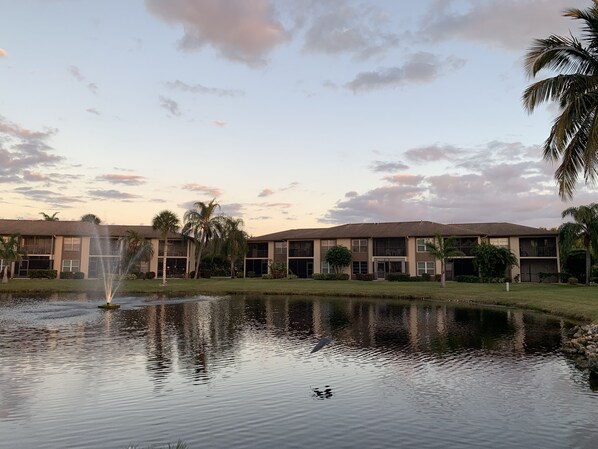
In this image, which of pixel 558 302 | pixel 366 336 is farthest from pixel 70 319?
pixel 558 302

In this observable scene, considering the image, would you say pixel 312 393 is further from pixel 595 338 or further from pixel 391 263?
pixel 391 263

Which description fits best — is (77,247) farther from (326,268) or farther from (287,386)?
(287,386)

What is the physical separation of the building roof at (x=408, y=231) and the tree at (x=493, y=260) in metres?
7.28

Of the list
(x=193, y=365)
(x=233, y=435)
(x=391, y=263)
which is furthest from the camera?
(x=391, y=263)

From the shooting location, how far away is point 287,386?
13.1 metres

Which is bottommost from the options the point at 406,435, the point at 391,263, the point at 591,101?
the point at 406,435

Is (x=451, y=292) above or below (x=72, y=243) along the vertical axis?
below

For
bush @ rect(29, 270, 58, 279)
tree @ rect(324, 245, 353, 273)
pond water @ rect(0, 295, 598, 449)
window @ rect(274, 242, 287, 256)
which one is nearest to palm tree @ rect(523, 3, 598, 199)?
pond water @ rect(0, 295, 598, 449)

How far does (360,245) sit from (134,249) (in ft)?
108

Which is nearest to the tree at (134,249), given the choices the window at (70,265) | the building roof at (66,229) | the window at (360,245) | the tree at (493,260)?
the building roof at (66,229)

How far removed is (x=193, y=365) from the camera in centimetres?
Answer: 1531

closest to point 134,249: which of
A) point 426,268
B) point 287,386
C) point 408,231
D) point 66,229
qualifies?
point 66,229

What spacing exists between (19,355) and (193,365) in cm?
621

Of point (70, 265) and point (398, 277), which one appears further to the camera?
point (70, 265)
